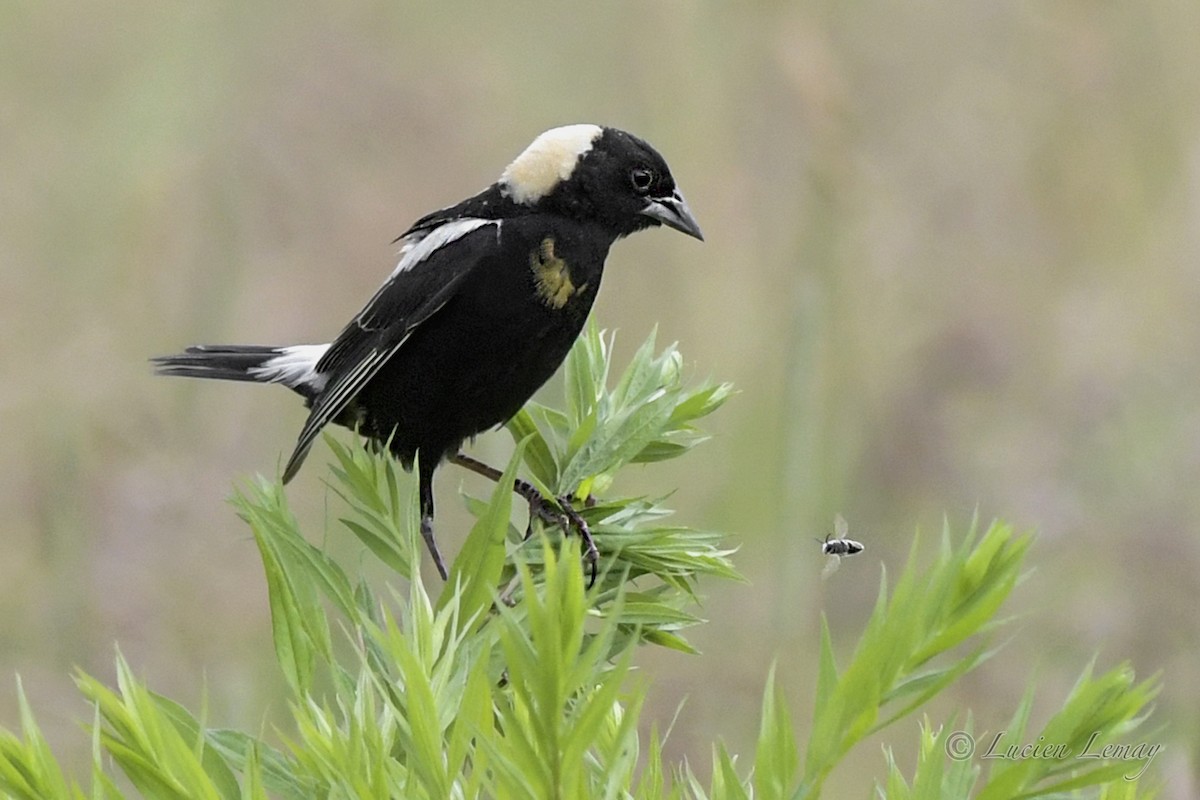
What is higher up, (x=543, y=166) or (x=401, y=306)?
(x=543, y=166)

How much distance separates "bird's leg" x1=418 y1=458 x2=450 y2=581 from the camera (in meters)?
1.95

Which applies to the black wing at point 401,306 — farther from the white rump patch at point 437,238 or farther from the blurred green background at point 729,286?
the blurred green background at point 729,286

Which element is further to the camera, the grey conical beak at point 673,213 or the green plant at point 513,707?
the grey conical beak at point 673,213

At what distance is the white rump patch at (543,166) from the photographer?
230 centimetres

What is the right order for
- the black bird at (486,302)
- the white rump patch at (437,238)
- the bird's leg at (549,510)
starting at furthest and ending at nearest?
the white rump patch at (437,238)
the black bird at (486,302)
the bird's leg at (549,510)

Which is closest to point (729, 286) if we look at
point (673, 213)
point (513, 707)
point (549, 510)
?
point (673, 213)

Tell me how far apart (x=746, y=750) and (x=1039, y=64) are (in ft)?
5.96

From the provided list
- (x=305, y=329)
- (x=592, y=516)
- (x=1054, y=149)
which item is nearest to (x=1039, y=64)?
→ (x=1054, y=149)

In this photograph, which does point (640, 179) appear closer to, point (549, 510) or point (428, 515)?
point (428, 515)

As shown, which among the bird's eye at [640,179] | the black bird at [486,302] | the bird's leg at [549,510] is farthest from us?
the bird's eye at [640,179]

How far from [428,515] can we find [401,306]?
0.36 metres

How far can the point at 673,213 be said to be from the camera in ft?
7.79

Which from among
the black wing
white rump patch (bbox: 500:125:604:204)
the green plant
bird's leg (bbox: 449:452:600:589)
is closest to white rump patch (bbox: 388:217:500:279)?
the black wing

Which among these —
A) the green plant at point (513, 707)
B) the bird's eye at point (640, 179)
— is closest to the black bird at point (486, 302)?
the bird's eye at point (640, 179)
